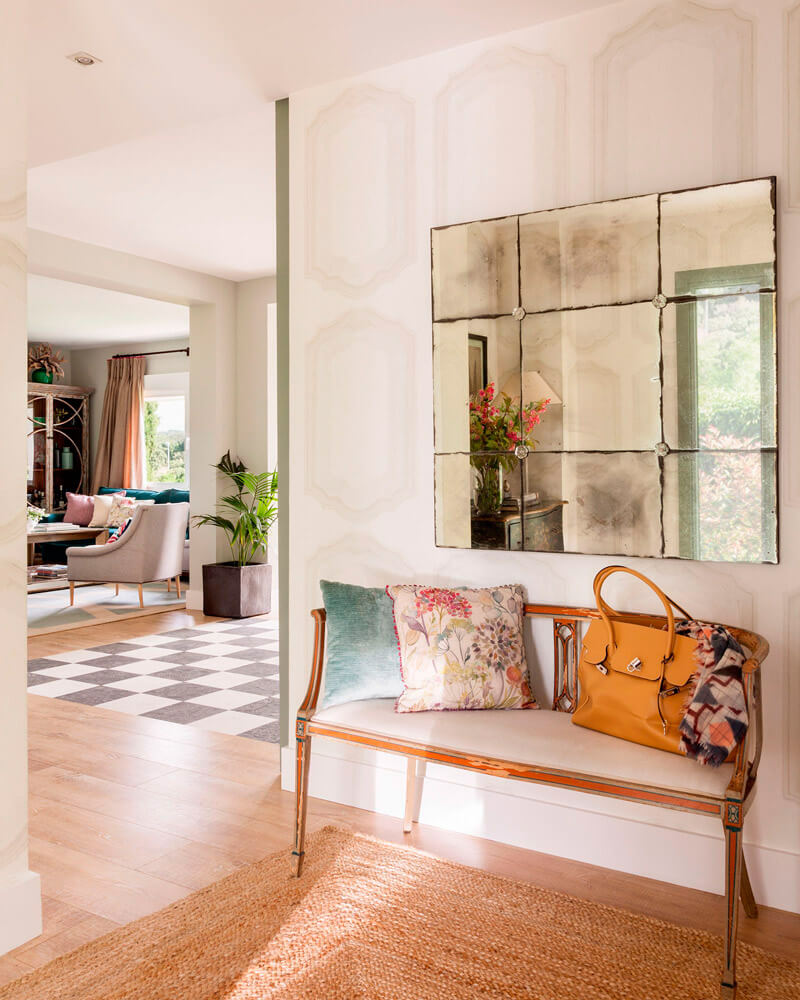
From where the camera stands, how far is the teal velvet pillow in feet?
8.20

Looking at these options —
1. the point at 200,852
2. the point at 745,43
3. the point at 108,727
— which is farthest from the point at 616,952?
the point at 108,727

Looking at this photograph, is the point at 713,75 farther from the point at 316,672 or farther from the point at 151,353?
the point at 151,353

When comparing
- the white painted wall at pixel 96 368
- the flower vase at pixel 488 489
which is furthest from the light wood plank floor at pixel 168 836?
the white painted wall at pixel 96 368

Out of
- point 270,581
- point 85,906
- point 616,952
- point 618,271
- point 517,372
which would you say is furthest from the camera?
point 270,581

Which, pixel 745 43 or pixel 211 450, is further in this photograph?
pixel 211 450

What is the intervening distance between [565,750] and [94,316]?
804 centimetres

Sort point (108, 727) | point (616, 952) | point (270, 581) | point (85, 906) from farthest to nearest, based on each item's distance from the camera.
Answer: point (270, 581), point (108, 727), point (85, 906), point (616, 952)

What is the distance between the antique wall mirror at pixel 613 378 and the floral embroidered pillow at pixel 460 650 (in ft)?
0.84

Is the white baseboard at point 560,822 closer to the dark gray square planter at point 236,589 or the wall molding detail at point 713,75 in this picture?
the wall molding detail at point 713,75

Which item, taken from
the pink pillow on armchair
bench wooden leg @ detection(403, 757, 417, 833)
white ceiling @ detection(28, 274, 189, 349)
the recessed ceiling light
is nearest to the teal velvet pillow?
bench wooden leg @ detection(403, 757, 417, 833)

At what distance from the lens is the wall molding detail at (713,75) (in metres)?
2.25

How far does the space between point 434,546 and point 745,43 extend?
5.46 ft

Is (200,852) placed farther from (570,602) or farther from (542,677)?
(570,602)

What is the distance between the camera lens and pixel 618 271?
7.93 feet
